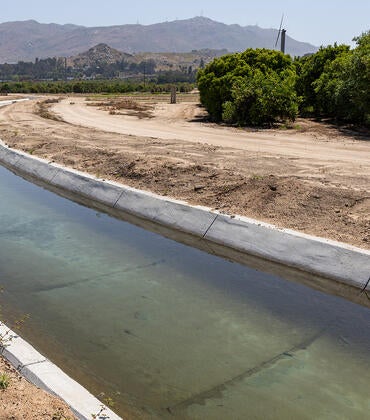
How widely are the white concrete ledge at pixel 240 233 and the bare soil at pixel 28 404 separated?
5.55m

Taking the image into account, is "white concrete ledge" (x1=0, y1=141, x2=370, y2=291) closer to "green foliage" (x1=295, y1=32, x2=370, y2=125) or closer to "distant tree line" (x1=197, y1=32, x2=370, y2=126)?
"distant tree line" (x1=197, y1=32, x2=370, y2=126)

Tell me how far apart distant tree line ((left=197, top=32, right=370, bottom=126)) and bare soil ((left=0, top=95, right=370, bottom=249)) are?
1266 millimetres

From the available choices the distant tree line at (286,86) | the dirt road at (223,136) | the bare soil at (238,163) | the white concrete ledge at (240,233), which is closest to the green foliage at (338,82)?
the distant tree line at (286,86)

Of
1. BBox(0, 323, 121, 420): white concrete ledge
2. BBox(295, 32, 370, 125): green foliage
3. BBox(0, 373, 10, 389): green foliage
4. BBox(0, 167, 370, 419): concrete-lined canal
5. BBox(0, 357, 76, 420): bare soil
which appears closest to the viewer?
BBox(0, 357, 76, 420): bare soil

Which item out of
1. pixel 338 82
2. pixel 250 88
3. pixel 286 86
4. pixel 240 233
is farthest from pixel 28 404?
pixel 286 86

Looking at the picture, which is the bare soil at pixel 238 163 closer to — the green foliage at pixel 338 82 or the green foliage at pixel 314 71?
the green foliage at pixel 338 82

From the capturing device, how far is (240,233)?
1102cm

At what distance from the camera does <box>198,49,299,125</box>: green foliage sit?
25734 millimetres

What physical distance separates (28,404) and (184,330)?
320 centimetres

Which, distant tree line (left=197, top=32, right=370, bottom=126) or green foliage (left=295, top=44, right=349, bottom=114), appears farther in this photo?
green foliage (left=295, top=44, right=349, bottom=114)

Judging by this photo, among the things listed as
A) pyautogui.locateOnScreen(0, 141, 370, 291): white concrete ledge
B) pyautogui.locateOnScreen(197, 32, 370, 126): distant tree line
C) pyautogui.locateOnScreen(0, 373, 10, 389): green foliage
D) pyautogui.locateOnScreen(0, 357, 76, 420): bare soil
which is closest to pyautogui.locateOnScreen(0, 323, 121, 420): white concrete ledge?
pyautogui.locateOnScreen(0, 357, 76, 420): bare soil

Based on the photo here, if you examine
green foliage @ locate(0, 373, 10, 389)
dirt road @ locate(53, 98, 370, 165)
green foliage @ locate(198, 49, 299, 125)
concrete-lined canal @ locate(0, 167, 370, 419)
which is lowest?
concrete-lined canal @ locate(0, 167, 370, 419)

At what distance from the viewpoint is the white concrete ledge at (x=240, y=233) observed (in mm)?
9172

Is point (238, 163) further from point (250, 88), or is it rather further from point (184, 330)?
point (250, 88)
